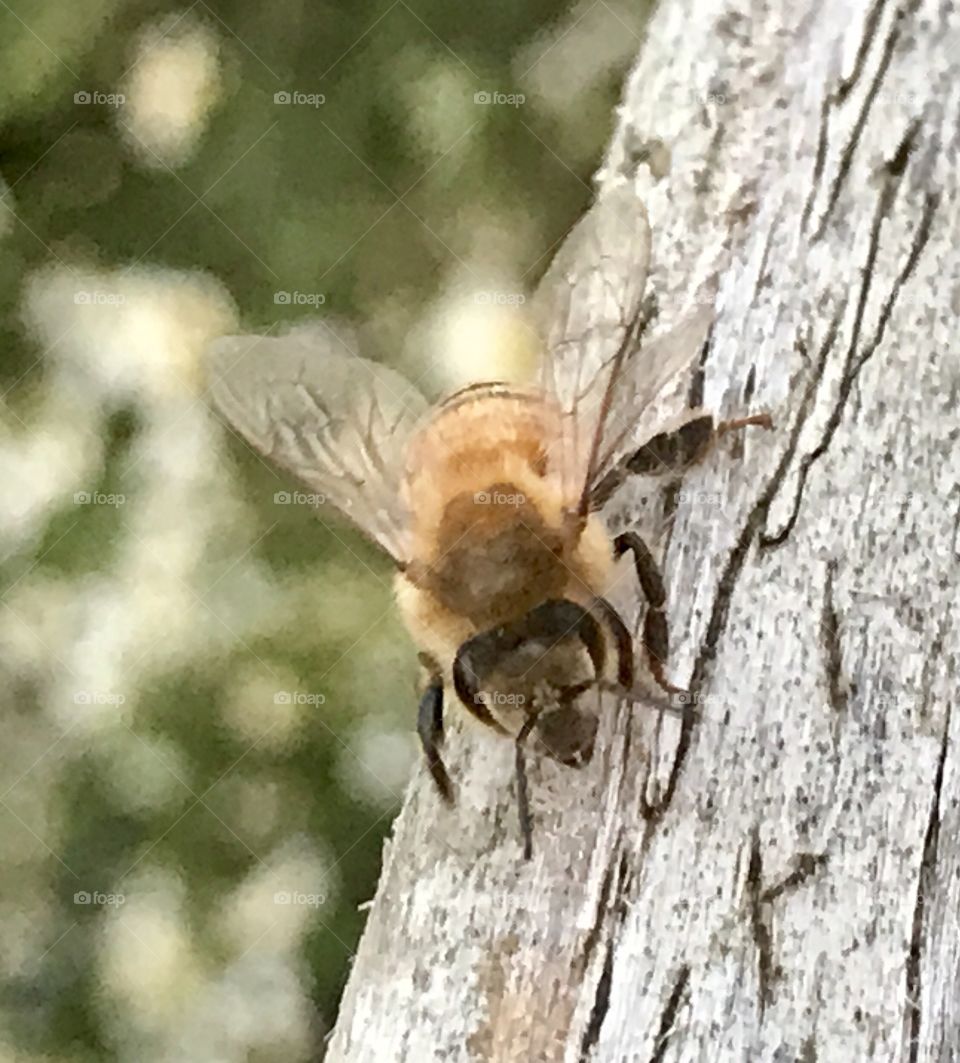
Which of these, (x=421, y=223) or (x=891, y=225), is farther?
(x=421, y=223)

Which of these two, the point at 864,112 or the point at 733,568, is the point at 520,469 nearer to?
the point at 733,568

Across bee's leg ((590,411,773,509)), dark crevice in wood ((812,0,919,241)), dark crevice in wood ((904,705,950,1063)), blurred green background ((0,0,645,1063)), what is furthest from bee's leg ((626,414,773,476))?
blurred green background ((0,0,645,1063))

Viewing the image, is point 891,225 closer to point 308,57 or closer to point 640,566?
point 640,566

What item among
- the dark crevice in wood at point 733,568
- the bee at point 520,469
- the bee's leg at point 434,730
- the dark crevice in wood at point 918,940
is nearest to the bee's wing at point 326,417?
the bee at point 520,469

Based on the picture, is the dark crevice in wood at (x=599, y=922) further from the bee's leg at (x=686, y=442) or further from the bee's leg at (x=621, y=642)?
the bee's leg at (x=686, y=442)

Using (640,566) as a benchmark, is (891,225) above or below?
above

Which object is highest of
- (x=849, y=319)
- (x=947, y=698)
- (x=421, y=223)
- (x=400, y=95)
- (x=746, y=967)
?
(x=400, y=95)

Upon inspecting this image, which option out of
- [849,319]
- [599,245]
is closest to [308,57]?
[599,245]
